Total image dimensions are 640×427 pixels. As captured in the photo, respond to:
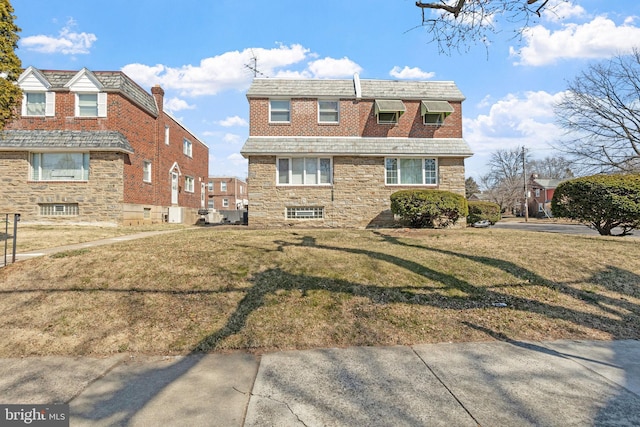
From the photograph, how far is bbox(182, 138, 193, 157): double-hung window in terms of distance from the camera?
26.6 m

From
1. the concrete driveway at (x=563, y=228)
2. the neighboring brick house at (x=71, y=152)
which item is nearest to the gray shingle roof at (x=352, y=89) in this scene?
the neighboring brick house at (x=71, y=152)

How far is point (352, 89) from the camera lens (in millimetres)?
17188

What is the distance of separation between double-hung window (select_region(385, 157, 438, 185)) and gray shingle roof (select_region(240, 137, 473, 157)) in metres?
0.54

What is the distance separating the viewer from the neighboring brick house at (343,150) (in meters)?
15.9

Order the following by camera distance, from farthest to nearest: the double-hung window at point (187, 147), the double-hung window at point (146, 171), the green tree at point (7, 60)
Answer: the double-hung window at point (187, 147) < the double-hung window at point (146, 171) < the green tree at point (7, 60)

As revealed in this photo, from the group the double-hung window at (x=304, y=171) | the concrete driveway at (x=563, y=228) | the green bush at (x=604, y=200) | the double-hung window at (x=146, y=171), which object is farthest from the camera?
the double-hung window at (x=146, y=171)

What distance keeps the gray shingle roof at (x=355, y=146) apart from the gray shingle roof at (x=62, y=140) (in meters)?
7.08

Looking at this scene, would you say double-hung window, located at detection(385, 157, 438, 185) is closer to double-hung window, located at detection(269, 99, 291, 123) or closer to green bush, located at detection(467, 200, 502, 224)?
double-hung window, located at detection(269, 99, 291, 123)

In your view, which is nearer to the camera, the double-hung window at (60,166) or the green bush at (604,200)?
the green bush at (604,200)

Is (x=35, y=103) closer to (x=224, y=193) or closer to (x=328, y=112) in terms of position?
(x=328, y=112)

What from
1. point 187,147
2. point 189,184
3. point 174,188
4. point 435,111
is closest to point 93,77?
point 174,188

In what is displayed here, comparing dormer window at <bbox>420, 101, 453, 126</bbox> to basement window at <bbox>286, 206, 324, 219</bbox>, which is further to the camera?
dormer window at <bbox>420, 101, 453, 126</bbox>

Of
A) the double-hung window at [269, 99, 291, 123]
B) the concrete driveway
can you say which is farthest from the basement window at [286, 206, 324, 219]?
the concrete driveway

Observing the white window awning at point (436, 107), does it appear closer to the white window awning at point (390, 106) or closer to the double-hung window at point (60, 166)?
the white window awning at point (390, 106)
